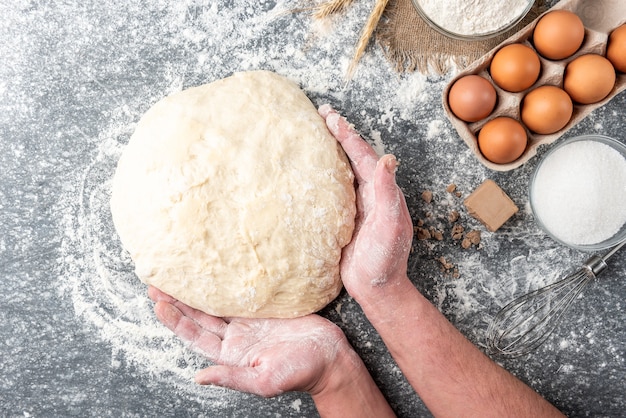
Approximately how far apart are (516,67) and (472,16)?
233 millimetres

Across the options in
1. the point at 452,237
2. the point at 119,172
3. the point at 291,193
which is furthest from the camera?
the point at 452,237

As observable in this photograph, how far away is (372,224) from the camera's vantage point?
1463 millimetres

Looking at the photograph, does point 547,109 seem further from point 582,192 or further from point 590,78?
point 582,192

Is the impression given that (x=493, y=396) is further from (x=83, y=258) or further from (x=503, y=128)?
(x=83, y=258)

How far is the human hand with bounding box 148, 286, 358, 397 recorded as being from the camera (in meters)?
1.48

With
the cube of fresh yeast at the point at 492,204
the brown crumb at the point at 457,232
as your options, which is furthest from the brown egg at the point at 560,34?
the brown crumb at the point at 457,232

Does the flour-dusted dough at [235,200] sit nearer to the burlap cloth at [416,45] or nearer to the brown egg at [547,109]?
the burlap cloth at [416,45]

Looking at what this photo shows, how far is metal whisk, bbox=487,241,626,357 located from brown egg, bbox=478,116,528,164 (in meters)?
0.52

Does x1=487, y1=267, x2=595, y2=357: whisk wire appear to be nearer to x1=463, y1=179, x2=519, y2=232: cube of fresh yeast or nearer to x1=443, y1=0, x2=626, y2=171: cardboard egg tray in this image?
x1=463, y1=179, x2=519, y2=232: cube of fresh yeast

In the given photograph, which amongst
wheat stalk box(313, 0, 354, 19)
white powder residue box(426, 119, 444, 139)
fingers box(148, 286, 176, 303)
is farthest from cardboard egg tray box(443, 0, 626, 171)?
fingers box(148, 286, 176, 303)

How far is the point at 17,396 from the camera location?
1.73 metres

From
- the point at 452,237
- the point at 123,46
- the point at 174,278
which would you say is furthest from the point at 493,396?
the point at 123,46

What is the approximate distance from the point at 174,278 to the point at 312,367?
0.51 meters

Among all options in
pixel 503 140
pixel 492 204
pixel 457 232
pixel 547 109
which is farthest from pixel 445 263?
pixel 547 109
